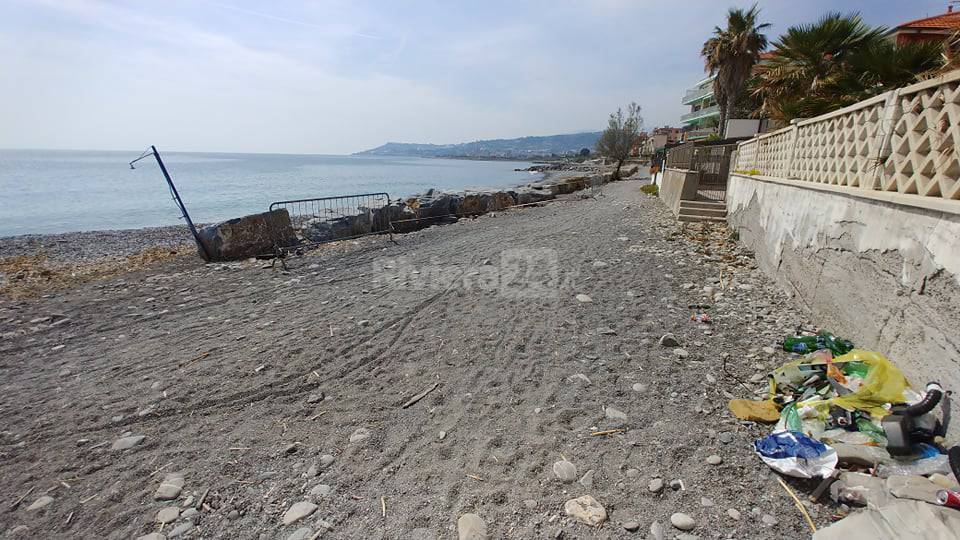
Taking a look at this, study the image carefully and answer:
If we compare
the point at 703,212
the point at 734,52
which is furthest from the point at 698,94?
the point at 703,212

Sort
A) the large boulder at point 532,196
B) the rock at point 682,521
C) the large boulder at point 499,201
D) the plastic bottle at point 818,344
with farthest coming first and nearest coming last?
1. the large boulder at point 532,196
2. the large boulder at point 499,201
3. the plastic bottle at point 818,344
4. the rock at point 682,521

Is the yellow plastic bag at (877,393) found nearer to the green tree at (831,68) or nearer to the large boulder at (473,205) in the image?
the green tree at (831,68)

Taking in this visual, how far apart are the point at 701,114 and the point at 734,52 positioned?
3266 cm

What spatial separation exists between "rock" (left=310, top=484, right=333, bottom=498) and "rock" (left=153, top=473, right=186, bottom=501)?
0.84 meters

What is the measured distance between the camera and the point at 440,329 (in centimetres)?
498

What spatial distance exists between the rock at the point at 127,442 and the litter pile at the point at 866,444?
4.30 metres

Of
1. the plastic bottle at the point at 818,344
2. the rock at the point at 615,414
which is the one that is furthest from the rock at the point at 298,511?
the plastic bottle at the point at 818,344

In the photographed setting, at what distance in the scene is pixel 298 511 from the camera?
247 centimetres

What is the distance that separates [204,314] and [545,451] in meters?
5.16

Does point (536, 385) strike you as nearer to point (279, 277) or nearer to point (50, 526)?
point (50, 526)

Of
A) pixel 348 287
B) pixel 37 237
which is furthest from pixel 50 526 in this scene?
pixel 37 237

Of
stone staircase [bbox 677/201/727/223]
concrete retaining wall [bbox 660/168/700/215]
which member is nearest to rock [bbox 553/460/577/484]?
stone staircase [bbox 677/201/727/223]

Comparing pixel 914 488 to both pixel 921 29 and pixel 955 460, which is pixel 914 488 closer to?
pixel 955 460

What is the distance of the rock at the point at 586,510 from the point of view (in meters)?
2.33
